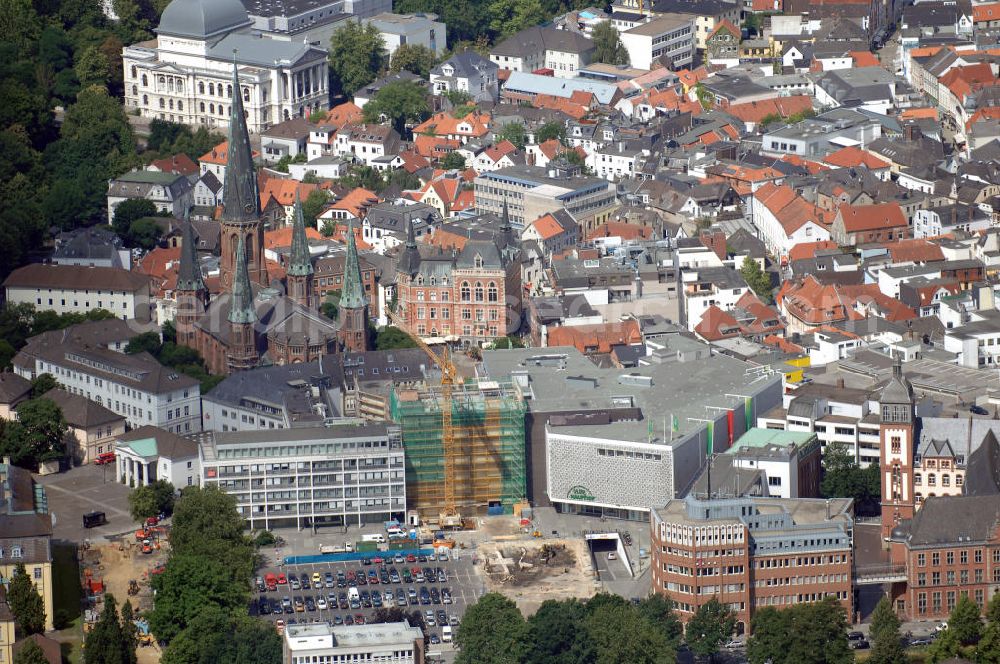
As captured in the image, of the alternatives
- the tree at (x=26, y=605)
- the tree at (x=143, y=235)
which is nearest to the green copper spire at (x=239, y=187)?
the tree at (x=143, y=235)

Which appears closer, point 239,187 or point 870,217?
point 239,187

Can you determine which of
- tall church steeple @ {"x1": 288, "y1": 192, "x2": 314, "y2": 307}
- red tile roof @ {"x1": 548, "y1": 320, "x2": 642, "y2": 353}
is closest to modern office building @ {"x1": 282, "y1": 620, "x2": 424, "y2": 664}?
red tile roof @ {"x1": 548, "y1": 320, "x2": 642, "y2": 353}

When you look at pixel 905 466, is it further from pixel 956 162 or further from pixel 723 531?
pixel 956 162

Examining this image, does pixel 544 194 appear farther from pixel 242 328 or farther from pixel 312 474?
pixel 312 474

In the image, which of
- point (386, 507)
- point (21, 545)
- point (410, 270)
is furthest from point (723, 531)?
point (410, 270)

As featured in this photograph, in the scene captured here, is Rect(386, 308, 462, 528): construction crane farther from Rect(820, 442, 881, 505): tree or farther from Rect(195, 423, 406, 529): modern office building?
Rect(820, 442, 881, 505): tree

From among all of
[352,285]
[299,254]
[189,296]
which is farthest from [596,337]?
[189,296]
